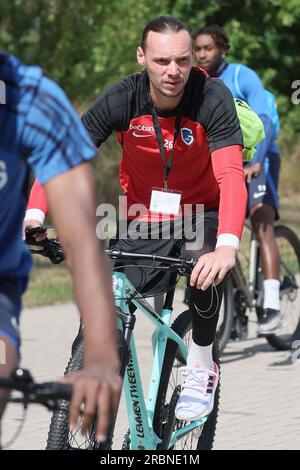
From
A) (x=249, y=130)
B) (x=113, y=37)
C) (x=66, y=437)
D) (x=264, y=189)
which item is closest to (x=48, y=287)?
(x=264, y=189)

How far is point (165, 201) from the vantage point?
5.15m

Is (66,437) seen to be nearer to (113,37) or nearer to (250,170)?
(250,170)

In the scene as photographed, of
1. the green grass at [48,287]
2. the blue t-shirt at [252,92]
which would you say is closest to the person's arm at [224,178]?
the blue t-shirt at [252,92]

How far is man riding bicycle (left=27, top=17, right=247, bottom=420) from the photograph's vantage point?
4918 mm

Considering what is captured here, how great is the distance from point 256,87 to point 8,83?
5439 millimetres

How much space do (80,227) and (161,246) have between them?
8.36 feet

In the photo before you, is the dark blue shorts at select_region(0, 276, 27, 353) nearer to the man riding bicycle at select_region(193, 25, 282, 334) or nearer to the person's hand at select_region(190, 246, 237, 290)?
the person's hand at select_region(190, 246, 237, 290)

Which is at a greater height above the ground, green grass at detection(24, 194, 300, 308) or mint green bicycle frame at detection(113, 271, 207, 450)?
mint green bicycle frame at detection(113, 271, 207, 450)

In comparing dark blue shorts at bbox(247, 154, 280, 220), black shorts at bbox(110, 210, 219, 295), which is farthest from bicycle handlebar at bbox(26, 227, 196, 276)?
dark blue shorts at bbox(247, 154, 280, 220)

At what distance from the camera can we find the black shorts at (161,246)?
4.94 metres

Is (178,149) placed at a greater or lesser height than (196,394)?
greater

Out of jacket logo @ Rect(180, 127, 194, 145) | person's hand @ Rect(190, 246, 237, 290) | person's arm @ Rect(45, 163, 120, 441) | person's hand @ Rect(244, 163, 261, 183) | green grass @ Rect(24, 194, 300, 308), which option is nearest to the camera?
person's arm @ Rect(45, 163, 120, 441)

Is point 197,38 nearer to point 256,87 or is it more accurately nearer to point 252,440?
point 256,87
